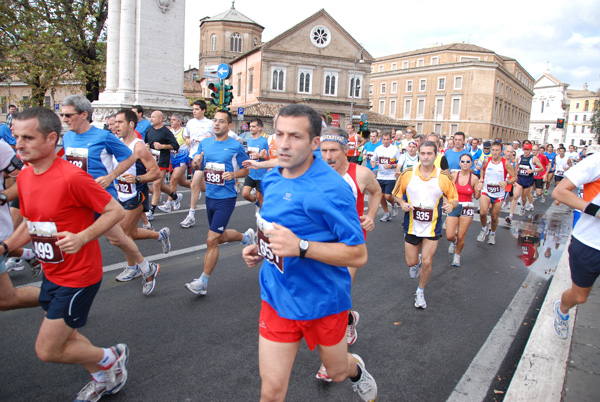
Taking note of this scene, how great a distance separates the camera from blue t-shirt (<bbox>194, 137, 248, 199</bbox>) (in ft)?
18.0

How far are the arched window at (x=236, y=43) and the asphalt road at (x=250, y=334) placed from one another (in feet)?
227

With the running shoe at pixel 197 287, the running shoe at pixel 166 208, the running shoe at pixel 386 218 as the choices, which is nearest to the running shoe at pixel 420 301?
the running shoe at pixel 197 287

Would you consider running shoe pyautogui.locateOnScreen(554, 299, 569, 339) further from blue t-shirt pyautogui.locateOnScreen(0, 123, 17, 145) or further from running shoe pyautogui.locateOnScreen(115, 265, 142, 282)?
blue t-shirt pyautogui.locateOnScreen(0, 123, 17, 145)

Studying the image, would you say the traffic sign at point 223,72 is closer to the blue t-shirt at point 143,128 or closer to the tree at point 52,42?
the blue t-shirt at point 143,128

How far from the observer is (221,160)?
566cm

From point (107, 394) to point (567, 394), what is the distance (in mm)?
3569

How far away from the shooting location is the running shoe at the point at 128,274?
215 inches

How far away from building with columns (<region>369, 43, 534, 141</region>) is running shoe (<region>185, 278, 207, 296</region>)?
233 feet

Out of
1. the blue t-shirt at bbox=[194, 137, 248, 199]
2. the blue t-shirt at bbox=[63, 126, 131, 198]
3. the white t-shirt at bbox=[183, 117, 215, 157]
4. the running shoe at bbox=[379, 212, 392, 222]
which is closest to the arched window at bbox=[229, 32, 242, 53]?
the white t-shirt at bbox=[183, 117, 215, 157]

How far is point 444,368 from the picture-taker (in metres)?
3.75

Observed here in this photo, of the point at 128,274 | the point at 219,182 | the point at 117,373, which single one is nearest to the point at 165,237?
the point at 128,274

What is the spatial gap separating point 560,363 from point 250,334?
9.52ft

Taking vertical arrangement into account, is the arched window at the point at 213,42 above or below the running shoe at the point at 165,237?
above

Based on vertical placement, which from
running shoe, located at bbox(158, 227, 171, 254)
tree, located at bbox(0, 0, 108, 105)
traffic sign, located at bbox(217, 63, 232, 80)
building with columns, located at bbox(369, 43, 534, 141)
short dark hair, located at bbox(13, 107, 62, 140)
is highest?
building with columns, located at bbox(369, 43, 534, 141)
